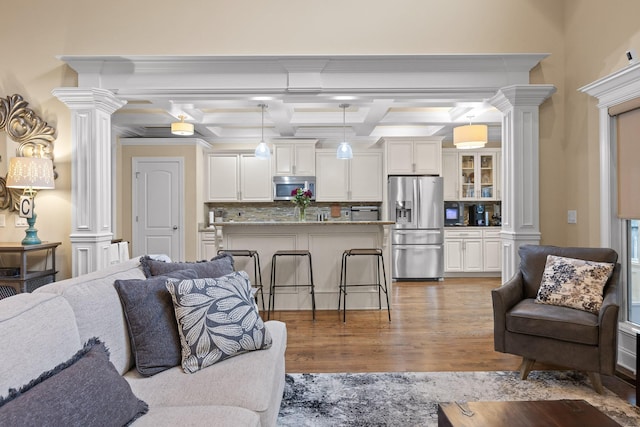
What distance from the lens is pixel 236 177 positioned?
723 cm

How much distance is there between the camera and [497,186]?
716 centimetres

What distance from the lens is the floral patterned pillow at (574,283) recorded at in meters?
2.79

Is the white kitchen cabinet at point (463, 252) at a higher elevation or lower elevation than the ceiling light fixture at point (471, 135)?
lower

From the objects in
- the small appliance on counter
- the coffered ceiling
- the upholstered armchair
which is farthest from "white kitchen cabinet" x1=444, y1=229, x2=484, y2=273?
the upholstered armchair

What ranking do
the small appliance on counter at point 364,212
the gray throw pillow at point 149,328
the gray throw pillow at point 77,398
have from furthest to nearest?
the small appliance on counter at point 364,212, the gray throw pillow at point 149,328, the gray throw pillow at point 77,398

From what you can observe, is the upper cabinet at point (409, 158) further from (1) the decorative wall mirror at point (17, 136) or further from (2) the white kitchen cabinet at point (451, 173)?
(1) the decorative wall mirror at point (17, 136)

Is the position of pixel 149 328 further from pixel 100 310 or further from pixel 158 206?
pixel 158 206

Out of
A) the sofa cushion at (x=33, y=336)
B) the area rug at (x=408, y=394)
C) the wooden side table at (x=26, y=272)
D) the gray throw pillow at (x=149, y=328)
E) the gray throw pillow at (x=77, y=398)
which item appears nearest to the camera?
the gray throw pillow at (x=77, y=398)

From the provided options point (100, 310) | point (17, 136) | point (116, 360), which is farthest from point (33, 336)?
point (17, 136)

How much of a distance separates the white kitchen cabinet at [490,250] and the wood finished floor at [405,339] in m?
1.60

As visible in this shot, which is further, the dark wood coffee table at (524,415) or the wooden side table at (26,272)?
the wooden side table at (26,272)

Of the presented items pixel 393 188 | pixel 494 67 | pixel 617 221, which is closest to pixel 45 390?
pixel 617 221

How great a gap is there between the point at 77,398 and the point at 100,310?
62cm

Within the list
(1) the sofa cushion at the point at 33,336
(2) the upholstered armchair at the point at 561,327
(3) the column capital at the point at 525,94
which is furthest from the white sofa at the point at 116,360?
(3) the column capital at the point at 525,94
